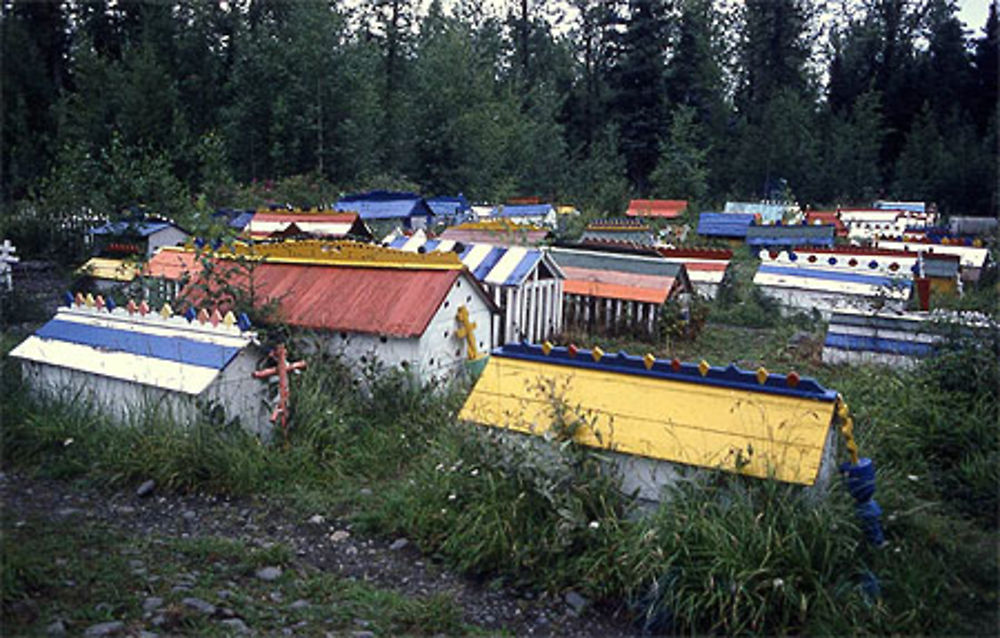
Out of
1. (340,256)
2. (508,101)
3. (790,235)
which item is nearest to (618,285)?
(340,256)

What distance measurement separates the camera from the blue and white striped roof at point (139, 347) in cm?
669

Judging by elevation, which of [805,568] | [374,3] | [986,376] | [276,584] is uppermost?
[374,3]

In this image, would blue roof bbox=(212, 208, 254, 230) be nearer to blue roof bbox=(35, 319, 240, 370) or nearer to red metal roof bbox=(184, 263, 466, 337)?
red metal roof bbox=(184, 263, 466, 337)

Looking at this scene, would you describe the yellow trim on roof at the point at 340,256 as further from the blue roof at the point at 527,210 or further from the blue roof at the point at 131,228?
the blue roof at the point at 527,210

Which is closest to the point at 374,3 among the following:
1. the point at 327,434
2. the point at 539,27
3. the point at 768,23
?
the point at 539,27

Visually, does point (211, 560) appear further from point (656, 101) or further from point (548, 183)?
point (656, 101)

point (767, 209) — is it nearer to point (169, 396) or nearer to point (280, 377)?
point (280, 377)

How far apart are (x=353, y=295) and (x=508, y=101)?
3426cm

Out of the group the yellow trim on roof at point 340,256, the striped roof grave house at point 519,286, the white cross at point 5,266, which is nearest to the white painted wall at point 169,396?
the yellow trim on roof at point 340,256

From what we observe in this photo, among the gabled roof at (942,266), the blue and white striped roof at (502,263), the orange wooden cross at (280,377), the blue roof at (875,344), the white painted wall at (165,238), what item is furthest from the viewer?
the white painted wall at (165,238)

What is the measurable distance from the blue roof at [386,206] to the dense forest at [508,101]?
3.88 m

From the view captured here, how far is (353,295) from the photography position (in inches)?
334

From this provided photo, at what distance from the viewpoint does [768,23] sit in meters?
46.8

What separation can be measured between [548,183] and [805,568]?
3566 cm
